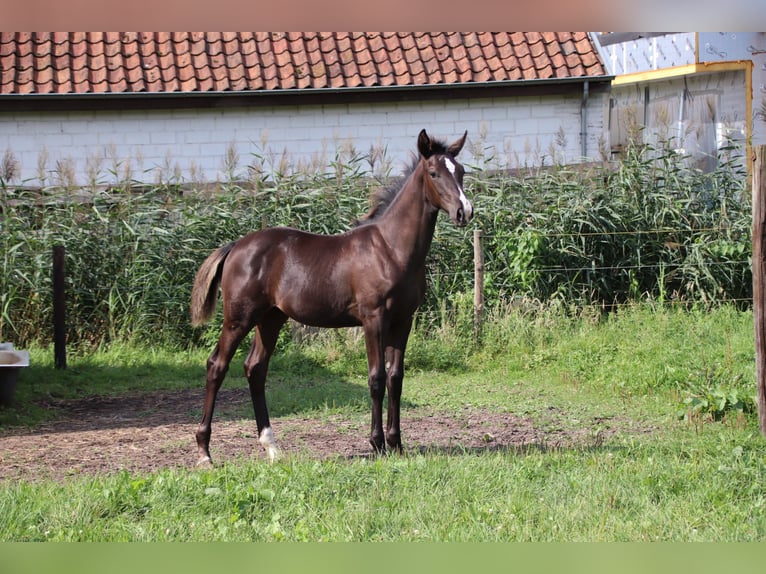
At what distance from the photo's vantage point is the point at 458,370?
1114 cm

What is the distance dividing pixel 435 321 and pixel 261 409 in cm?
566

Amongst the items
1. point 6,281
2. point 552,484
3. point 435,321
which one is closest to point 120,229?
point 6,281

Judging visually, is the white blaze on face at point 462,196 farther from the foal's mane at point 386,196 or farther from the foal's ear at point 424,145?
the foal's mane at point 386,196

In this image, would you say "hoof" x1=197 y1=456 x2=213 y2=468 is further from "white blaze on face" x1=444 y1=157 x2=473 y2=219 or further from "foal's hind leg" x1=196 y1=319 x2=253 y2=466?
"white blaze on face" x1=444 y1=157 x2=473 y2=219

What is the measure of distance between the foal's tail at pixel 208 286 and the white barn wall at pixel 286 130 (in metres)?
8.36

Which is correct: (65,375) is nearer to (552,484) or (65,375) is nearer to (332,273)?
(332,273)

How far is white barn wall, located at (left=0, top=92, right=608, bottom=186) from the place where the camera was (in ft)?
50.1

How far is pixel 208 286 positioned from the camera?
7.05 m

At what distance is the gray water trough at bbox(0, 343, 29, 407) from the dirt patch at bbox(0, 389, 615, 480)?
59 centimetres

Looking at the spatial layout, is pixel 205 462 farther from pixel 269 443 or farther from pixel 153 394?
pixel 153 394

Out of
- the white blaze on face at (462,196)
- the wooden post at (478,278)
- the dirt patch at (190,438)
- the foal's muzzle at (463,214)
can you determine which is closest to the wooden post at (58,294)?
the dirt patch at (190,438)

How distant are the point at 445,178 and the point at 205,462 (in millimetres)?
2716

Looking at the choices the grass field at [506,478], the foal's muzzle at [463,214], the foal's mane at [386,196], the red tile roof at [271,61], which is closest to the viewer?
the grass field at [506,478]

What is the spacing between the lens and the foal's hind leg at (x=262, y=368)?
6855mm
